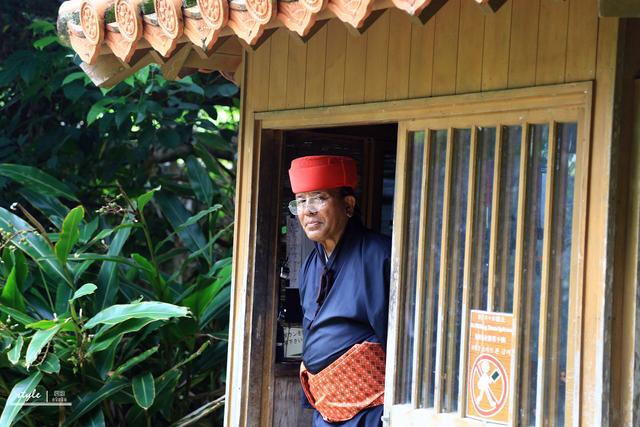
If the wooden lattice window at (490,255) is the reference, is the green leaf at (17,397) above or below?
below

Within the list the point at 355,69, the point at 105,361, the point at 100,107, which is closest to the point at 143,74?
the point at 100,107

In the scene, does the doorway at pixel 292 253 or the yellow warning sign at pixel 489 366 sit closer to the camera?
the yellow warning sign at pixel 489 366

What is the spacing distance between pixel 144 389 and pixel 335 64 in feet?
7.87

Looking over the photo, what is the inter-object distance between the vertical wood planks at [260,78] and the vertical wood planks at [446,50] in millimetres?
1085

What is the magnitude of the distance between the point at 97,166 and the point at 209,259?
1.60 metres

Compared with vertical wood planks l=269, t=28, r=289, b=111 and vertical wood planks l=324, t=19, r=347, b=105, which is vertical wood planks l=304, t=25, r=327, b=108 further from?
vertical wood planks l=269, t=28, r=289, b=111

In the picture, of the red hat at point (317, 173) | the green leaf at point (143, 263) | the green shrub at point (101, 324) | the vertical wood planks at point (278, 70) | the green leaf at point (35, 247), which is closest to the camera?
the red hat at point (317, 173)

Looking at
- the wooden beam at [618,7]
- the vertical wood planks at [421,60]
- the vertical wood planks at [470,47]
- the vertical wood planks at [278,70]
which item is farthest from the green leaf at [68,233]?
the wooden beam at [618,7]

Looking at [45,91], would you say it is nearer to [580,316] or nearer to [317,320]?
[317,320]

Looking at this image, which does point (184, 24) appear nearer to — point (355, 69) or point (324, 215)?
point (355, 69)

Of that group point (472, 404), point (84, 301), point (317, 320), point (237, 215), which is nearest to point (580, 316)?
point (472, 404)

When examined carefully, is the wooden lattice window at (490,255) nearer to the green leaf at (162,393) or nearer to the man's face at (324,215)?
the man's face at (324,215)

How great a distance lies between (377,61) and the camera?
148 inches

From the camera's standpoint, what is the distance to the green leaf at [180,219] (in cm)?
640
